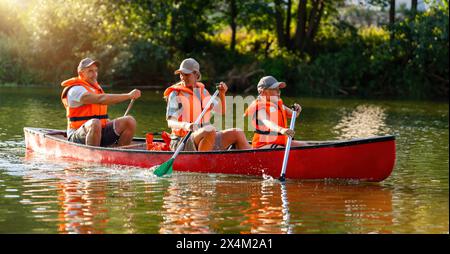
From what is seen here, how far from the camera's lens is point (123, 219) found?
27.1ft

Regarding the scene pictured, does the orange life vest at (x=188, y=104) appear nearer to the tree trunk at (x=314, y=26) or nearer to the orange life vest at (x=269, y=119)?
the orange life vest at (x=269, y=119)

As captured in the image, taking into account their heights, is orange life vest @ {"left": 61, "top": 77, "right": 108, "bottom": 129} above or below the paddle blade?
above

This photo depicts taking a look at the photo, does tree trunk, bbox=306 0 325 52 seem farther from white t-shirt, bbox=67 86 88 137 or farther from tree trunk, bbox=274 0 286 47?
white t-shirt, bbox=67 86 88 137

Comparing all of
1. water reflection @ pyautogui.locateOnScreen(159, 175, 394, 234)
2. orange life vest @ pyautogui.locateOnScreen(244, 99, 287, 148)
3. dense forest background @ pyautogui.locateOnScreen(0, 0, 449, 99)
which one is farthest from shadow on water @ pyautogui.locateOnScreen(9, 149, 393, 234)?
dense forest background @ pyautogui.locateOnScreen(0, 0, 449, 99)

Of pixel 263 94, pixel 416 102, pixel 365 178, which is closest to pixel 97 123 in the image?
pixel 263 94

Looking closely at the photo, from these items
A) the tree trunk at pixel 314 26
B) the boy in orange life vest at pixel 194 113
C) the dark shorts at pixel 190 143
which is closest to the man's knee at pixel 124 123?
the dark shorts at pixel 190 143

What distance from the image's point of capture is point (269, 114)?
34.8 ft

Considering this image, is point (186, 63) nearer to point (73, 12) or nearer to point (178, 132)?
point (178, 132)

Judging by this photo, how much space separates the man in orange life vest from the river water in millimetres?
415

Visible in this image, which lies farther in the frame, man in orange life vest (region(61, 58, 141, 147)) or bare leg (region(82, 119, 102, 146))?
bare leg (region(82, 119, 102, 146))

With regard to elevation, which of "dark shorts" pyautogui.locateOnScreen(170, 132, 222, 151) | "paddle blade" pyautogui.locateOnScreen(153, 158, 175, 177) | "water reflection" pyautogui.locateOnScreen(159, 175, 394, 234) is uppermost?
"dark shorts" pyautogui.locateOnScreen(170, 132, 222, 151)

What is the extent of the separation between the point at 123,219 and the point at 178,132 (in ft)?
10.1

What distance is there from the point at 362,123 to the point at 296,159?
353 inches

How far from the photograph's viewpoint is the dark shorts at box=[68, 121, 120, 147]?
39.3ft
